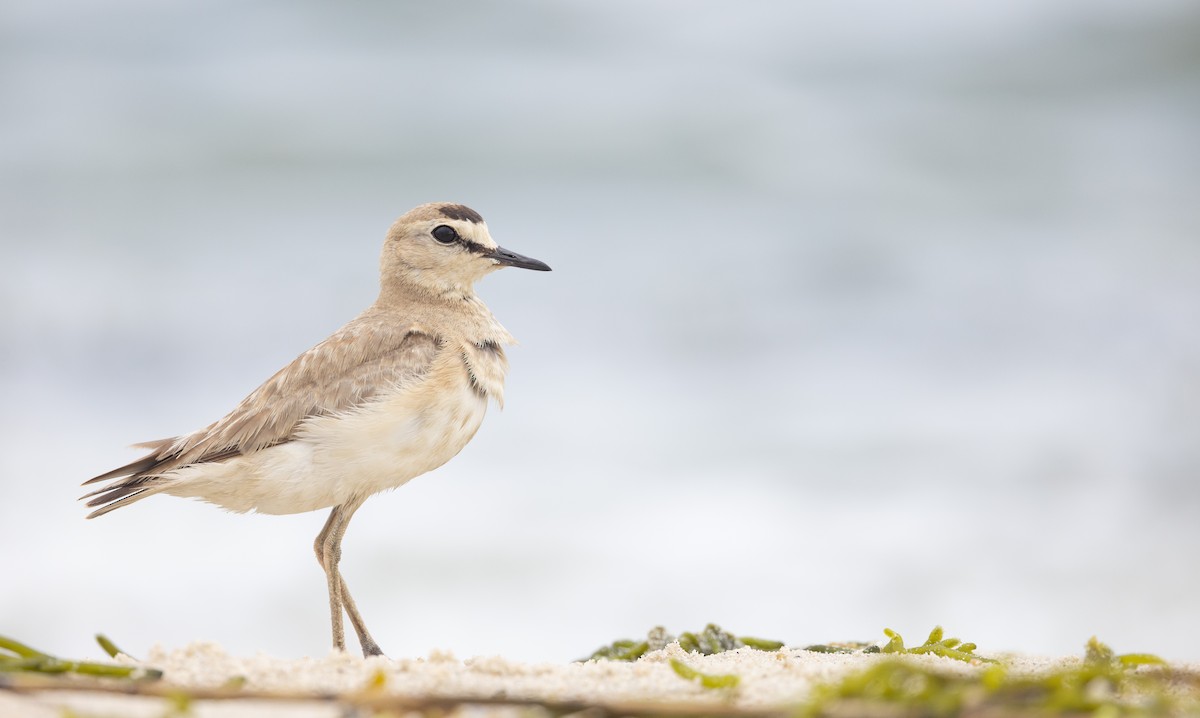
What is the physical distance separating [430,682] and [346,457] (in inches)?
87.0

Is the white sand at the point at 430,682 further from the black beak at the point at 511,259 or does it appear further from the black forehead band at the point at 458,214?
the black forehead band at the point at 458,214

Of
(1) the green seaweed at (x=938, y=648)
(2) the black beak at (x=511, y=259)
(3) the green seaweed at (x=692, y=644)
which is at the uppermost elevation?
(2) the black beak at (x=511, y=259)

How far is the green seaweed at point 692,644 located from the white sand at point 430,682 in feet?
2.57

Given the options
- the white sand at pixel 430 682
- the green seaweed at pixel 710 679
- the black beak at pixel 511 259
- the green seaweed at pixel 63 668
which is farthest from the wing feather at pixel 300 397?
the green seaweed at pixel 710 679

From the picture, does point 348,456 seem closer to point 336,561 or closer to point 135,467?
point 336,561

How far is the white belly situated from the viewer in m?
5.54

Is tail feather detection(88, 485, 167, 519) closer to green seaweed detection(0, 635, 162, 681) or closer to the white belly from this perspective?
the white belly

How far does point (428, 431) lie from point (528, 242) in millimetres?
11121

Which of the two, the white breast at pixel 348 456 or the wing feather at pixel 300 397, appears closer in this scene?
the white breast at pixel 348 456

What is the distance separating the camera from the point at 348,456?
5.53 m

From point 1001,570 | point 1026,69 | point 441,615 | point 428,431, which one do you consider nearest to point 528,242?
point 441,615

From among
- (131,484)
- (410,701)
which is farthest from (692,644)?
(131,484)

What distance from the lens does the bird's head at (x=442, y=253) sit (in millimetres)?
6598

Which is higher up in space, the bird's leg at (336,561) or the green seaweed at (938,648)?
the bird's leg at (336,561)
